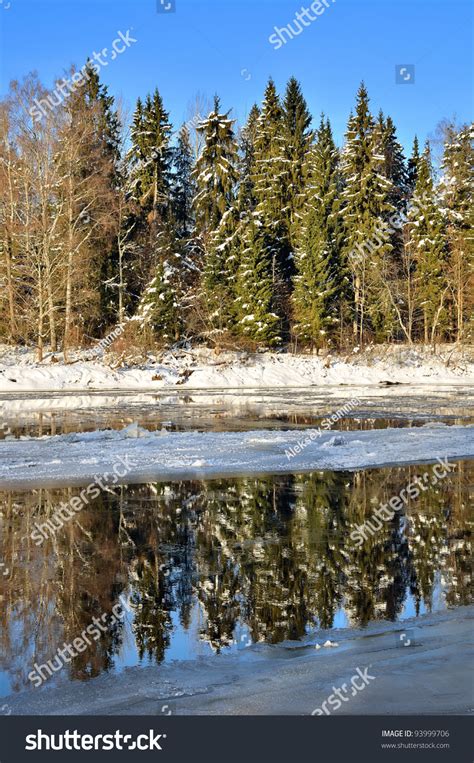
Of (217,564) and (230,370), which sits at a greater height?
(230,370)

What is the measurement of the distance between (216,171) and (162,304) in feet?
44.0

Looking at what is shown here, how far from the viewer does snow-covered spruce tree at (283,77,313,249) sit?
5909 cm

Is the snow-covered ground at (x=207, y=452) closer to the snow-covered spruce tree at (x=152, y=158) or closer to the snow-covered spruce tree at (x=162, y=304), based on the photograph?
the snow-covered spruce tree at (x=162, y=304)

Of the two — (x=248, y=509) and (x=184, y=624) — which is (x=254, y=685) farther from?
(x=248, y=509)

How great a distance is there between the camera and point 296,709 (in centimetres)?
473

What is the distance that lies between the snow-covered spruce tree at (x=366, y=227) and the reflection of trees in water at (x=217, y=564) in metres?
41.6

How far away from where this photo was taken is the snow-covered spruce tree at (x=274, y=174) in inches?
2299

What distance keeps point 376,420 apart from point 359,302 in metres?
31.0

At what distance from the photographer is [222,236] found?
5238 cm

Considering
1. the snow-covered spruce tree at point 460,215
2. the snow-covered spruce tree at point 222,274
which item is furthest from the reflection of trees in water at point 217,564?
the snow-covered spruce tree at point 460,215

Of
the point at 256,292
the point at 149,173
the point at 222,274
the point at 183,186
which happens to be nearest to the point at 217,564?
the point at 256,292

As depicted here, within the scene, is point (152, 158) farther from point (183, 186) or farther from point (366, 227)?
point (366, 227)
